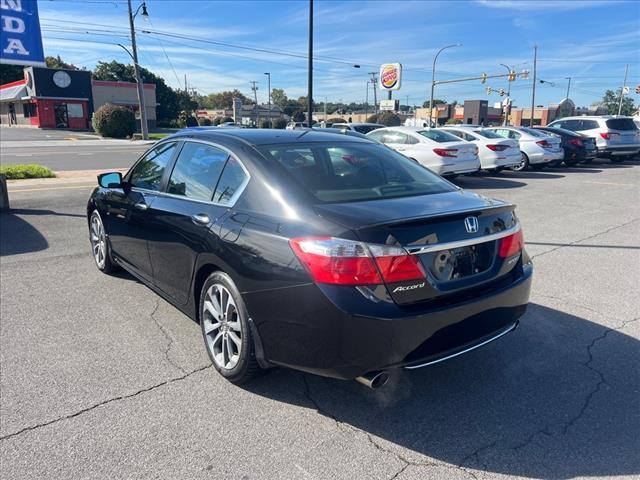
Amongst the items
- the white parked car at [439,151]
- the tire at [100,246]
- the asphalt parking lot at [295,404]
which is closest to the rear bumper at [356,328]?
the asphalt parking lot at [295,404]

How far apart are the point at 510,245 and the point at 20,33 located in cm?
1138

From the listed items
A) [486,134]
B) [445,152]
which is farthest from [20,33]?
[486,134]

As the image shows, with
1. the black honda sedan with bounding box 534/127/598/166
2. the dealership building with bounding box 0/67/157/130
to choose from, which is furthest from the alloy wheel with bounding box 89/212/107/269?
the dealership building with bounding box 0/67/157/130

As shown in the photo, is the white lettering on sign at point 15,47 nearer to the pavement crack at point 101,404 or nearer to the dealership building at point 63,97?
the pavement crack at point 101,404

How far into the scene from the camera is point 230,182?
3283mm

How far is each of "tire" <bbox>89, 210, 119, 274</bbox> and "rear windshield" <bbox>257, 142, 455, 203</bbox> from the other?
2666 millimetres

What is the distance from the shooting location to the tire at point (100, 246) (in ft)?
16.9

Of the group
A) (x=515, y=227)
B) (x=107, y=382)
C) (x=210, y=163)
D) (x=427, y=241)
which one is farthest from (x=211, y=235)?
(x=515, y=227)

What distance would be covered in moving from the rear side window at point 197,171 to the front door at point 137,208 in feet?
0.75

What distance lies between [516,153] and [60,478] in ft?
48.7

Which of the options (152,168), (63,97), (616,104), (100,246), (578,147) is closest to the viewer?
(152,168)

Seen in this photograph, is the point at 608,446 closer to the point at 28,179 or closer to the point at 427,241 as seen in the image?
the point at 427,241

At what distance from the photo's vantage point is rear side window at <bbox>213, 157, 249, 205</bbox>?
319 cm

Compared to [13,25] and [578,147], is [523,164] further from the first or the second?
[13,25]
